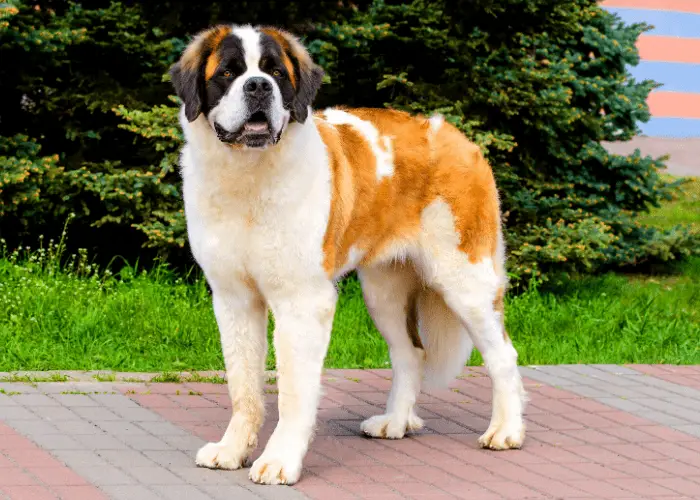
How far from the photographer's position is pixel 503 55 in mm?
9250

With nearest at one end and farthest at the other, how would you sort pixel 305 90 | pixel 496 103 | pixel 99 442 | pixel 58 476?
1. pixel 58 476
2. pixel 305 90
3. pixel 99 442
4. pixel 496 103

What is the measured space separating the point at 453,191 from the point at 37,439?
2209 mm

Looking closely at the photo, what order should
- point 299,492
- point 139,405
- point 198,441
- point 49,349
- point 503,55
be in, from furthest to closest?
point 503,55
point 49,349
point 139,405
point 198,441
point 299,492

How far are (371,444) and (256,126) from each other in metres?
1.78

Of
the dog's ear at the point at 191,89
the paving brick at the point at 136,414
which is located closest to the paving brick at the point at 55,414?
the paving brick at the point at 136,414

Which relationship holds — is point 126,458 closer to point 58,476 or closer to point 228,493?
point 58,476

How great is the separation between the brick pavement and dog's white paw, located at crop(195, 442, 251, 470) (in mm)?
55

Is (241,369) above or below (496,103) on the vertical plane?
below

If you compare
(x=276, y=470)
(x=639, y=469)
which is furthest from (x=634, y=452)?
(x=276, y=470)

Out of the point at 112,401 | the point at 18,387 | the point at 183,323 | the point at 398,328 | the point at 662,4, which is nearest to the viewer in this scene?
the point at 398,328

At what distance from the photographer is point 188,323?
25.1ft

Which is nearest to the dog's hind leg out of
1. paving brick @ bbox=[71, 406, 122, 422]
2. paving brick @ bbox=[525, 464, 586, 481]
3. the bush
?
paving brick @ bbox=[525, 464, 586, 481]

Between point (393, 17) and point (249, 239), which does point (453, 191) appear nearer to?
point (249, 239)

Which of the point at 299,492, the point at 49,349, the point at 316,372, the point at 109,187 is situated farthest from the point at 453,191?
the point at 109,187
